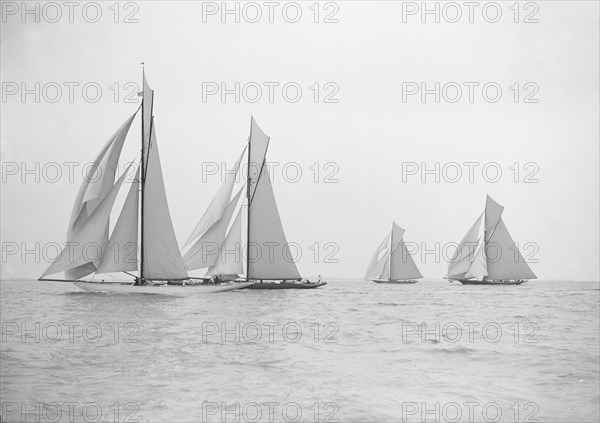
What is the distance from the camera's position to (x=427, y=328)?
2234cm

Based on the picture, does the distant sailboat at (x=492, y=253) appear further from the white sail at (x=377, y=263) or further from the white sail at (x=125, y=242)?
the white sail at (x=125, y=242)

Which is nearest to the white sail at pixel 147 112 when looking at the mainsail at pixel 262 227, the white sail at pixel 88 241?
the white sail at pixel 88 241

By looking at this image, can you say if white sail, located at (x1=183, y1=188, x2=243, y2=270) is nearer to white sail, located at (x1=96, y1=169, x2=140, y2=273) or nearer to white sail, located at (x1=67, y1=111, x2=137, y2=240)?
white sail, located at (x1=96, y1=169, x2=140, y2=273)

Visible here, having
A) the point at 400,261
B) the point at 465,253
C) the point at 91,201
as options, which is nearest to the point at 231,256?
the point at 91,201

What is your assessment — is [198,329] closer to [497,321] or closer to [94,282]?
[497,321]

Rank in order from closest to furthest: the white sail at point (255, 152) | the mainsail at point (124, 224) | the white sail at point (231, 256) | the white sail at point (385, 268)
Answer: the mainsail at point (124, 224)
the white sail at point (231, 256)
the white sail at point (255, 152)
the white sail at point (385, 268)

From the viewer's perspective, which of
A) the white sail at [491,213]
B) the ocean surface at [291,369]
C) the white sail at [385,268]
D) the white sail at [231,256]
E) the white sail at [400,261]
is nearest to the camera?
the ocean surface at [291,369]

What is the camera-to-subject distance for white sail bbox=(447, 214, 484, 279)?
199 feet

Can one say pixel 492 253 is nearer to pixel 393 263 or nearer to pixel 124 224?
pixel 393 263

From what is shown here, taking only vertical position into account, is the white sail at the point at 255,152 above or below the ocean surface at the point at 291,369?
above

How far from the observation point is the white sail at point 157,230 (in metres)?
33.3

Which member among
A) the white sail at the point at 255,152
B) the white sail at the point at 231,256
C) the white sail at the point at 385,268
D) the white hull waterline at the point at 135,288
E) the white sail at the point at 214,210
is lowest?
the white sail at the point at 385,268

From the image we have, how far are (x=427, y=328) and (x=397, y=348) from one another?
579 cm

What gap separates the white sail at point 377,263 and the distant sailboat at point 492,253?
29.6 ft
